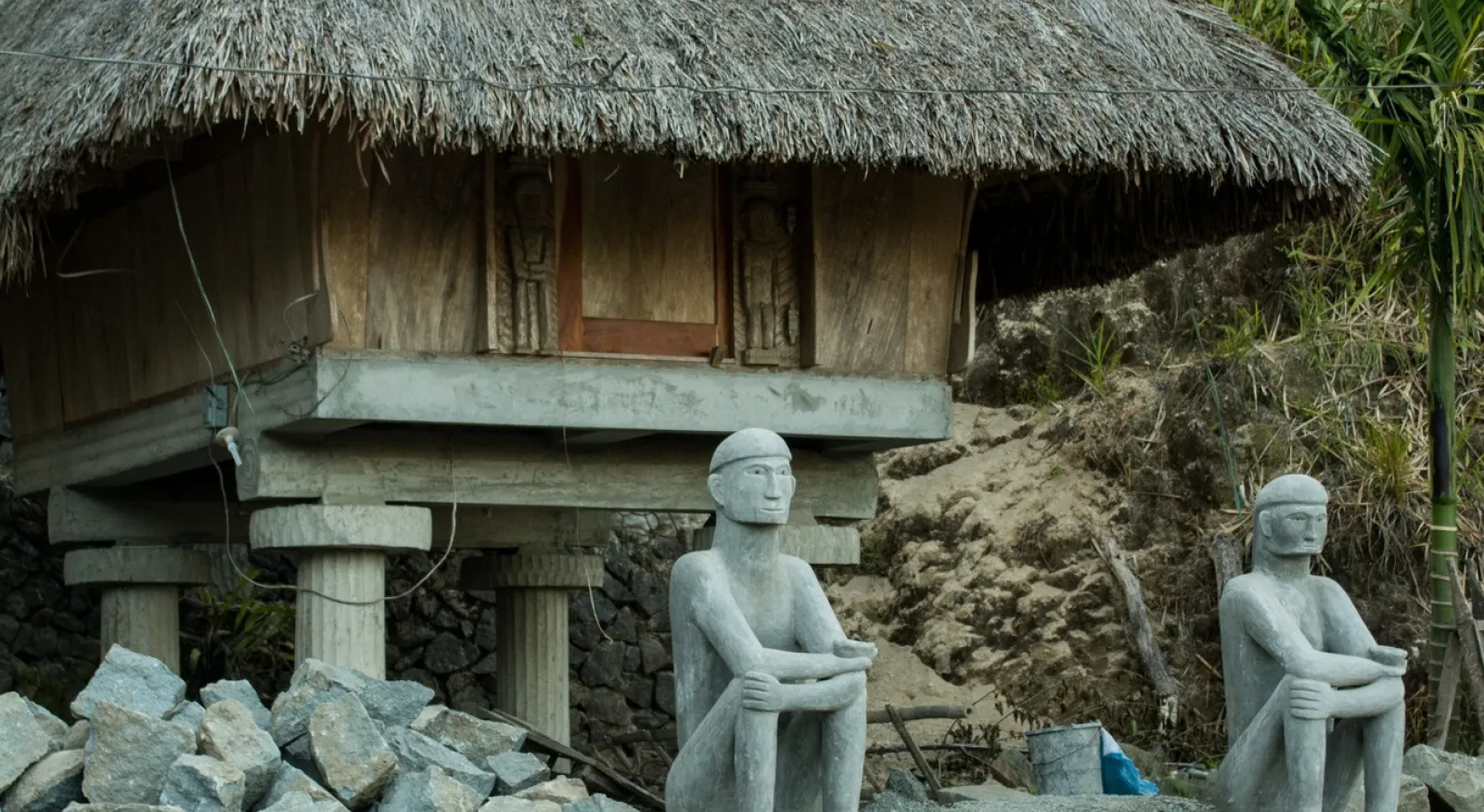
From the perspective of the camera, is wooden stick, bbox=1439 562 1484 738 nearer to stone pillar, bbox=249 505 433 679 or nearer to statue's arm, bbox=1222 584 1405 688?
statue's arm, bbox=1222 584 1405 688

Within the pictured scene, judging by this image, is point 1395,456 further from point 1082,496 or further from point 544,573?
point 544,573

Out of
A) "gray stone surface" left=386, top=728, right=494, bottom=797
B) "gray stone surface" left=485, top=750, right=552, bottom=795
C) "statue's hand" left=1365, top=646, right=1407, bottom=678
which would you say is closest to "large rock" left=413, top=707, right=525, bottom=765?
"gray stone surface" left=485, top=750, right=552, bottom=795

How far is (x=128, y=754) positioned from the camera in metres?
7.92

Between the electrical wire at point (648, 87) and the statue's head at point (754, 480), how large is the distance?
7.29ft

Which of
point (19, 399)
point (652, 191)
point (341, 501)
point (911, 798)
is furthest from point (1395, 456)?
point (19, 399)

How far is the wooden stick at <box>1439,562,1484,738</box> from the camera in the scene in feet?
36.8

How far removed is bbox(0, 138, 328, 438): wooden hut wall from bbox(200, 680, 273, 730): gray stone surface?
63.0 inches

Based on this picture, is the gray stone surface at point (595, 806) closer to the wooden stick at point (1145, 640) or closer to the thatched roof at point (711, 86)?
the thatched roof at point (711, 86)

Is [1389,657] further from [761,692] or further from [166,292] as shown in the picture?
[166,292]

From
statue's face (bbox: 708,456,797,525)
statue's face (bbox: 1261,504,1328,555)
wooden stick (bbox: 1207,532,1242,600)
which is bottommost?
wooden stick (bbox: 1207,532,1242,600)

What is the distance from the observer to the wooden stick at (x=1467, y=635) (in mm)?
11219

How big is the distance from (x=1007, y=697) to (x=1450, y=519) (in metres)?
3.45

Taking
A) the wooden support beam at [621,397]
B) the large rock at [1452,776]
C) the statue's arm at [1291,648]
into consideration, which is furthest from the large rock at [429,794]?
the large rock at [1452,776]

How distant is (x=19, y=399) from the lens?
1227 cm
